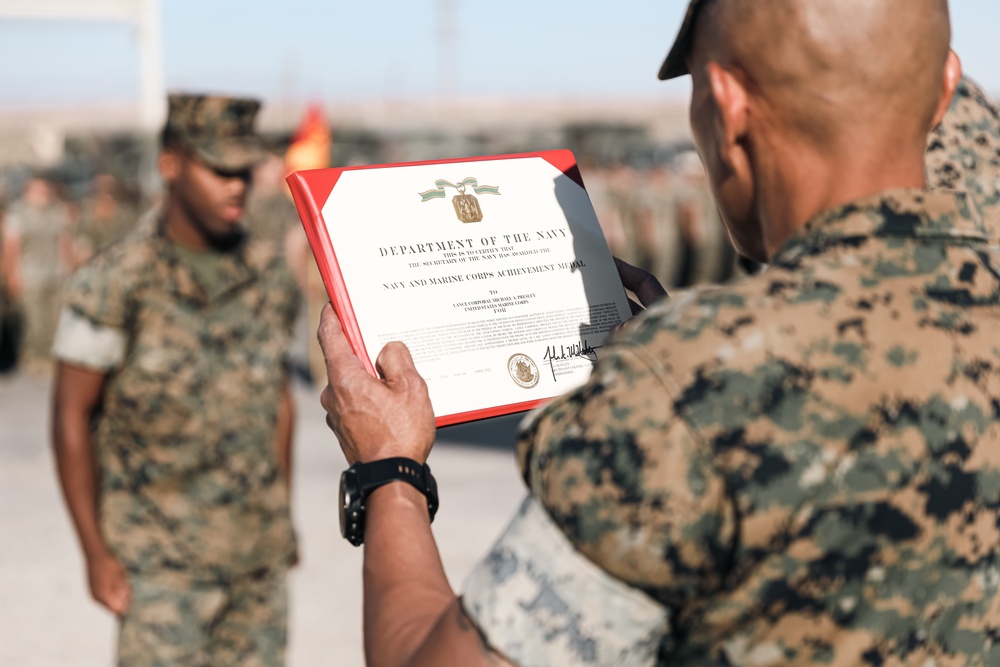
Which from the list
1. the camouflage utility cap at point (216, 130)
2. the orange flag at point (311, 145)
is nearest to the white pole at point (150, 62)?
the orange flag at point (311, 145)

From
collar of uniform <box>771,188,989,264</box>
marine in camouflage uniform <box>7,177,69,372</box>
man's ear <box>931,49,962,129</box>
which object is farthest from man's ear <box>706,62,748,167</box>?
marine in camouflage uniform <box>7,177,69,372</box>

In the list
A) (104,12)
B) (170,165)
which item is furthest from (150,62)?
(170,165)

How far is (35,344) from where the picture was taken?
11.6 meters

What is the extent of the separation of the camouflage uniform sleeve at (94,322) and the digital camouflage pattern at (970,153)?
2.14 m

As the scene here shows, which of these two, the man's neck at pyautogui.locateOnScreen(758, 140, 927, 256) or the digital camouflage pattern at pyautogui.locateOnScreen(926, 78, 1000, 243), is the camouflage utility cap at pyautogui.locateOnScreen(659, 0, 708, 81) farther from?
the digital camouflage pattern at pyautogui.locateOnScreen(926, 78, 1000, 243)

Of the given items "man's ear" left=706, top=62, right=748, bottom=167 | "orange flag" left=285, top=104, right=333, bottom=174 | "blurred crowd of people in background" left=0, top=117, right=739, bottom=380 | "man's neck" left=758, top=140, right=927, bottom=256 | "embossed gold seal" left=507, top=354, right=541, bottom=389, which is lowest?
"blurred crowd of people in background" left=0, top=117, right=739, bottom=380

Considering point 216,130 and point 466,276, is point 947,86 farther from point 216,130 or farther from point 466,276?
point 216,130

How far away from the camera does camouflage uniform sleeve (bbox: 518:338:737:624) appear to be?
3.51 ft

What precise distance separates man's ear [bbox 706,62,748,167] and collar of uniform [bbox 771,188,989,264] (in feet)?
0.40

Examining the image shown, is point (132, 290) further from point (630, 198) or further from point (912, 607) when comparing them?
point (630, 198)

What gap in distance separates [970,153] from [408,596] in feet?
5.44

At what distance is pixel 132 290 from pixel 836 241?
8.21ft

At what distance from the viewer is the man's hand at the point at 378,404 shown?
1.46 meters
